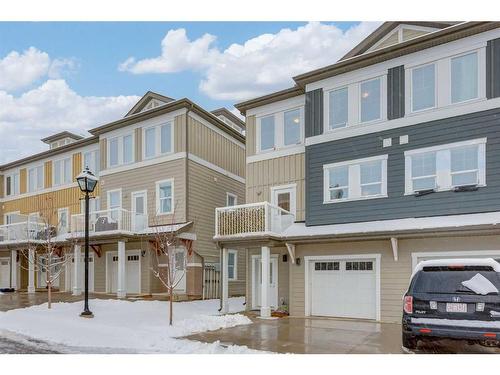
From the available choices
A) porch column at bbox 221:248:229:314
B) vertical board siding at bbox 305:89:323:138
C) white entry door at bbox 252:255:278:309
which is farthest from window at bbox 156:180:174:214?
vertical board siding at bbox 305:89:323:138

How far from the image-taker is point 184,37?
26.2 ft

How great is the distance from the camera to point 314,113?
433 inches

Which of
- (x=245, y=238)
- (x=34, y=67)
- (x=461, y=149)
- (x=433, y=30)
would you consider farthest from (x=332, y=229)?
(x=34, y=67)

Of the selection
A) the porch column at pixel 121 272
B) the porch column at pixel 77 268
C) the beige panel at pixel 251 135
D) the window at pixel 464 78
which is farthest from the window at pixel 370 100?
the porch column at pixel 77 268

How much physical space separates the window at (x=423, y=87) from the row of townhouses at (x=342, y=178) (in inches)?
0.9

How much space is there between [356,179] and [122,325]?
20.2ft

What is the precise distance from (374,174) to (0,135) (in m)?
8.33

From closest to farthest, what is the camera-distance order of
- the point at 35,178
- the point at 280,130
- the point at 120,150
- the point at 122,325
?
1. the point at 122,325
2. the point at 280,130
3. the point at 120,150
4. the point at 35,178

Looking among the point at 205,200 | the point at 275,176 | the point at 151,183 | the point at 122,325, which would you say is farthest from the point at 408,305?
the point at 151,183

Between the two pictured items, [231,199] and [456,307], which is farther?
[231,199]

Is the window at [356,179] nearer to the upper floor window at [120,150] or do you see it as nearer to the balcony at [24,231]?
the upper floor window at [120,150]

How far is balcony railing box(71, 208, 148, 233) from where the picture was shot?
14.4 meters

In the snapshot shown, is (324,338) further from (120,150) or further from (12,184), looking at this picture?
(12,184)

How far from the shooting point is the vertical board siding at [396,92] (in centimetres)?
970
